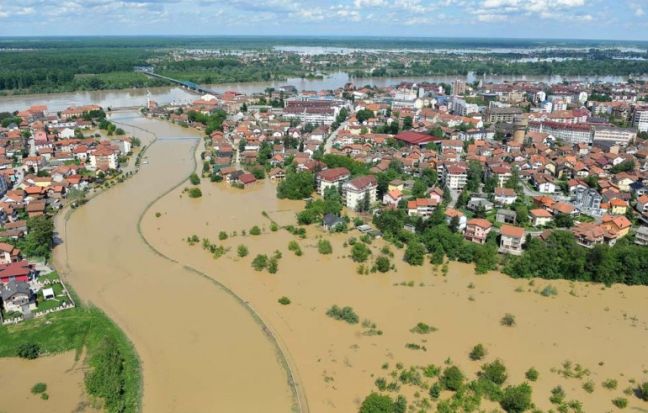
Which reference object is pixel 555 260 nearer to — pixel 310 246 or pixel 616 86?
pixel 310 246

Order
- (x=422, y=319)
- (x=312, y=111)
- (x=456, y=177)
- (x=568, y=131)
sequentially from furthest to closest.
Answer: (x=312, y=111)
(x=568, y=131)
(x=456, y=177)
(x=422, y=319)

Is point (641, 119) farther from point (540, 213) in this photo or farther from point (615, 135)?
point (540, 213)

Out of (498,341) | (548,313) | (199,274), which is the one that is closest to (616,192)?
(548,313)

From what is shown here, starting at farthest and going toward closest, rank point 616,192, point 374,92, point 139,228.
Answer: point 374,92
point 616,192
point 139,228

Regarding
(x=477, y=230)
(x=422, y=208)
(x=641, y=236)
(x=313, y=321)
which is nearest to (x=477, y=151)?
(x=422, y=208)

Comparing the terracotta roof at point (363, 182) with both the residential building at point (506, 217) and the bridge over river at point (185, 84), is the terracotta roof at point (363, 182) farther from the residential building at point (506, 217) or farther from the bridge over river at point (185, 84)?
the bridge over river at point (185, 84)

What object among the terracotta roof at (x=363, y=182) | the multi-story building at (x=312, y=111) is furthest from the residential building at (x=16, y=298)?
the multi-story building at (x=312, y=111)

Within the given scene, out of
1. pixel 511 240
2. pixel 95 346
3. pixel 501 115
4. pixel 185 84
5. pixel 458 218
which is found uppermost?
pixel 185 84

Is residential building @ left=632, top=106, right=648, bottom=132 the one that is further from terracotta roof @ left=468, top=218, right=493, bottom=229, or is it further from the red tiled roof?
terracotta roof @ left=468, top=218, right=493, bottom=229
